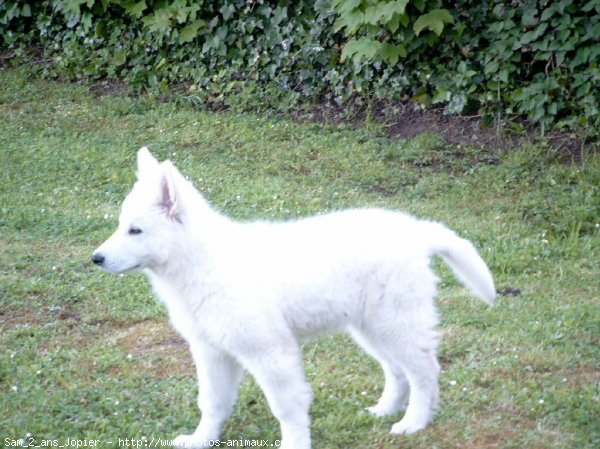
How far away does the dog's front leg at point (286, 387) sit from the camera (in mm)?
4199

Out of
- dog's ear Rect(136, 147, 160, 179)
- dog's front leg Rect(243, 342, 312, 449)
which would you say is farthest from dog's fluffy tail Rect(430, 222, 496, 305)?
dog's ear Rect(136, 147, 160, 179)

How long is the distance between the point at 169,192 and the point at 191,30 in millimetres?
6690

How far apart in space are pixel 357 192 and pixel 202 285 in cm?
418

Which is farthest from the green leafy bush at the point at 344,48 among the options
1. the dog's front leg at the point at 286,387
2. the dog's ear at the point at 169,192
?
the dog's front leg at the point at 286,387

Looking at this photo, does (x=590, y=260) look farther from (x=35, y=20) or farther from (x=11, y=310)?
(x=35, y=20)

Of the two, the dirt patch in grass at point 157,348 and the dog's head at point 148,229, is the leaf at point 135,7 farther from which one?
the dog's head at point 148,229

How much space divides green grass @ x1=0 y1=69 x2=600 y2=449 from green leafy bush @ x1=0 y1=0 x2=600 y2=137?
0.54m

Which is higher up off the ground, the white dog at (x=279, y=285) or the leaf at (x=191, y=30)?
the white dog at (x=279, y=285)

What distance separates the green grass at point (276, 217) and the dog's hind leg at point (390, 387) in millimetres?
132

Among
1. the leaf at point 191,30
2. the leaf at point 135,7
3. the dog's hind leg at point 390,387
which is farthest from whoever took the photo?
the leaf at point 135,7

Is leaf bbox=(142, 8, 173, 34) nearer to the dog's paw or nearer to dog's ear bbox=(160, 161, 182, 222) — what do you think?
dog's ear bbox=(160, 161, 182, 222)

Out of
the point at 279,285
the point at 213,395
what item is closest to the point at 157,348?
the point at 213,395

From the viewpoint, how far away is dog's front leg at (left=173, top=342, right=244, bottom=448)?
4473 millimetres

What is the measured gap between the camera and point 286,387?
4215 mm
